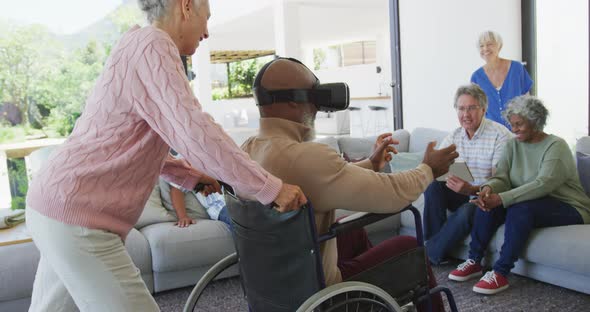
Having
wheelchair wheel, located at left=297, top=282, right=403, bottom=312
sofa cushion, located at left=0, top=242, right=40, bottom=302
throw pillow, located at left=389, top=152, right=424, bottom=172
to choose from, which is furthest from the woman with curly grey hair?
sofa cushion, located at left=0, top=242, right=40, bottom=302

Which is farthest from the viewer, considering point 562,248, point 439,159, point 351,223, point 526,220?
point 526,220

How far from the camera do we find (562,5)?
4.99 m

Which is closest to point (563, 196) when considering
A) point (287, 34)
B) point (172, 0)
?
point (172, 0)

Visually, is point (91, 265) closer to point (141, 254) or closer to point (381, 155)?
point (381, 155)

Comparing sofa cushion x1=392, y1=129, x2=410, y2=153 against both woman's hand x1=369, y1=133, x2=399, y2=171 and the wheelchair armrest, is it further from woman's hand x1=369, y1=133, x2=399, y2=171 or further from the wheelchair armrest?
the wheelchair armrest

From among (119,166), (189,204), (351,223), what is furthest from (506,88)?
(119,166)

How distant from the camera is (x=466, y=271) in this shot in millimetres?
2945

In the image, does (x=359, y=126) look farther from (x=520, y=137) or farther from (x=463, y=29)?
(x=520, y=137)

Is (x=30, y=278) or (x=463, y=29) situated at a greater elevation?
(x=463, y=29)

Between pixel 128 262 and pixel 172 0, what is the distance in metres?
0.62

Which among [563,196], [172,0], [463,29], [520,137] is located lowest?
[563,196]

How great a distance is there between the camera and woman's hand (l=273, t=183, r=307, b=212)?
3.99 feet

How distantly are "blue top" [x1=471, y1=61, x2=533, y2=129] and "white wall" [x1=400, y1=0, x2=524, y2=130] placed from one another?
46.6 inches

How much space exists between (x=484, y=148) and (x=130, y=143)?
247cm
